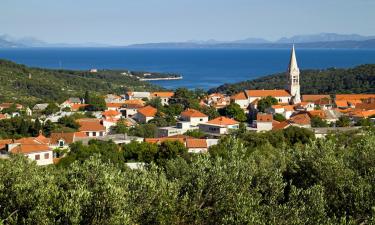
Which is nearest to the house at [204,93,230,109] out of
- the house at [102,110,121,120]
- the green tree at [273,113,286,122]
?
the green tree at [273,113,286,122]

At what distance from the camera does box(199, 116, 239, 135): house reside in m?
38.5

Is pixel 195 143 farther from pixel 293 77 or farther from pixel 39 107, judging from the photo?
pixel 39 107

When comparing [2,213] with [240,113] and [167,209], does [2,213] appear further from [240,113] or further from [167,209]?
[240,113]

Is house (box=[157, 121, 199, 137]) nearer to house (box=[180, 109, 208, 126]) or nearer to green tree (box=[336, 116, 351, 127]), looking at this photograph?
house (box=[180, 109, 208, 126])

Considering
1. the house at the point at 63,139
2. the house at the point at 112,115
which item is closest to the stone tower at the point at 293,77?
the house at the point at 112,115

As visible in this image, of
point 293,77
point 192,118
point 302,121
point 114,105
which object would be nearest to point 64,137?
point 192,118

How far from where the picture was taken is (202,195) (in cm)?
1301

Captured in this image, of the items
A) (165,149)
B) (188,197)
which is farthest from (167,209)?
(165,149)

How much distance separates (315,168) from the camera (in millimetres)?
14891

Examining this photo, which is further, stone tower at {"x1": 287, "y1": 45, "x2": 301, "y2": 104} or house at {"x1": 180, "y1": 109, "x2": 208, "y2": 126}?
stone tower at {"x1": 287, "y1": 45, "x2": 301, "y2": 104}

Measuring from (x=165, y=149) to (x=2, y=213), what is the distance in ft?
53.3

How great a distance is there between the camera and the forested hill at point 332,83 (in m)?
74.9

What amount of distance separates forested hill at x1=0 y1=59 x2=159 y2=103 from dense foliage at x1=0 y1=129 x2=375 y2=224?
174ft

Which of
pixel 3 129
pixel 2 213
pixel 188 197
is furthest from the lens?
pixel 3 129
